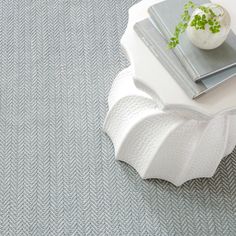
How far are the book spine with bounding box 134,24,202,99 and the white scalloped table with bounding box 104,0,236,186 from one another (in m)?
0.01

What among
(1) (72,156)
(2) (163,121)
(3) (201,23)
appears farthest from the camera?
(1) (72,156)

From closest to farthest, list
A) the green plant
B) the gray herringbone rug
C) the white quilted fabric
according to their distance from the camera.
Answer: the green plant
the white quilted fabric
the gray herringbone rug

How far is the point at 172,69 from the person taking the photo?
115 centimetres

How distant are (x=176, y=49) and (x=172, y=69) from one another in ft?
0.16

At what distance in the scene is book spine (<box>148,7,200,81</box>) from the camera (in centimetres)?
112

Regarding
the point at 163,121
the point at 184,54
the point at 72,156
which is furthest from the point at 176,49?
the point at 72,156

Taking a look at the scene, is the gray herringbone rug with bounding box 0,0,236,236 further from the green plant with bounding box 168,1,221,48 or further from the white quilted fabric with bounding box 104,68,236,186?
the green plant with bounding box 168,1,221,48

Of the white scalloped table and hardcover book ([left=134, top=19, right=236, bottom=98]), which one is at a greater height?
hardcover book ([left=134, top=19, right=236, bottom=98])

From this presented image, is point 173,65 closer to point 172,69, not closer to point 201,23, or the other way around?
point 172,69

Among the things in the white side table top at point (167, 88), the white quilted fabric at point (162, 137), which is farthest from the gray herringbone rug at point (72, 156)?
the white side table top at point (167, 88)

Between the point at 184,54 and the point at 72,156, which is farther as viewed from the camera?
the point at 72,156

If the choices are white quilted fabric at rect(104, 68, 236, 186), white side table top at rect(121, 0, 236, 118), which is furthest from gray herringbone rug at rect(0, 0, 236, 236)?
white side table top at rect(121, 0, 236, 118)

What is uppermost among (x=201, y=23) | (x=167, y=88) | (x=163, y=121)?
(x=201, y=23)

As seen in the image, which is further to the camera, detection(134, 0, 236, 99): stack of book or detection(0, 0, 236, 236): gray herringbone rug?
detection(0, 0, 236, 236): gray herringbone rug
